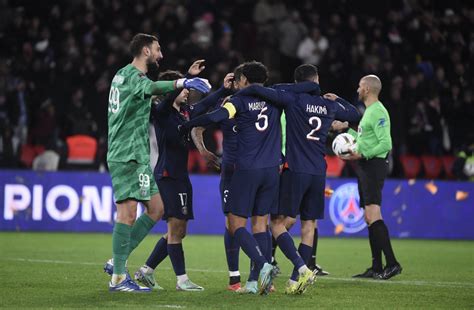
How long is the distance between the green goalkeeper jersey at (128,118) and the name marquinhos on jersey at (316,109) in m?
1.73

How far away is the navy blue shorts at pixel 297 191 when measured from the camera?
32.8 ft

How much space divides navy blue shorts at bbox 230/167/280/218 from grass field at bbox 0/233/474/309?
858mm

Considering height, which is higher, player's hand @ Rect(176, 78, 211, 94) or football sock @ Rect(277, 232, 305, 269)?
player's hand @ Rect(176, 78, 211, 94)

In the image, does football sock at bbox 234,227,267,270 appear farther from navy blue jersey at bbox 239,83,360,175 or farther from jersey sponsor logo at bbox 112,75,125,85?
jersey sponsor logo at bbox 112,75,125,85

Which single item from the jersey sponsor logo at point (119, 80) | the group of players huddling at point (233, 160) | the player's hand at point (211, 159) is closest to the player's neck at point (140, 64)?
the group of players huddling at point (233, 160)

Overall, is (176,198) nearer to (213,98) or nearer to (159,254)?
(159,254)

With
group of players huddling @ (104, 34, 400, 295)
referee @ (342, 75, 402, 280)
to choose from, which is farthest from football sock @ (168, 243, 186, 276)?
referee @ (342, 75, 402, 280)

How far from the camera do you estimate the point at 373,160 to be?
39.8 ft

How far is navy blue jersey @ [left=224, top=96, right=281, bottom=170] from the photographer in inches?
377

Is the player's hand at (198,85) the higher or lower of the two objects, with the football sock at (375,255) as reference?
higher

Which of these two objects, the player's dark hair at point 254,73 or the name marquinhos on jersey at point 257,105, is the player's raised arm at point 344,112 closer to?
the player's dark hair at point 254,73

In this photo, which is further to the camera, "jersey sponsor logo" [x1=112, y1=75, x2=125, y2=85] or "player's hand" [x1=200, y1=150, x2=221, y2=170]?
"player's hand" [x1=200, y1=150, x2=221, y2=170]

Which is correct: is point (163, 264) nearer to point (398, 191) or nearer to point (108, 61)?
point (398, 191)

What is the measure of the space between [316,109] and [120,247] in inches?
101
